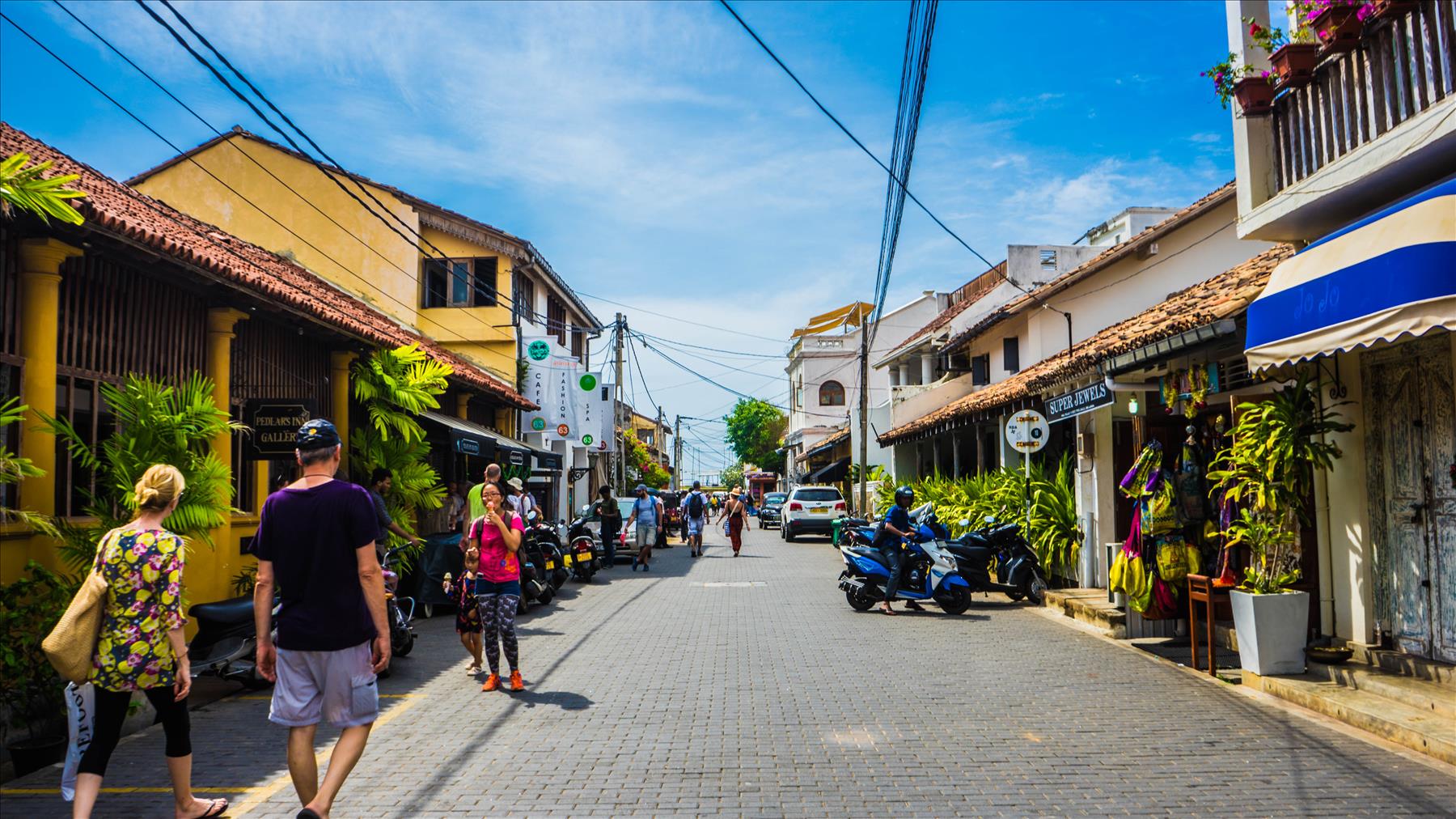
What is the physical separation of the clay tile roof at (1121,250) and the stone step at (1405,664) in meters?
10.9

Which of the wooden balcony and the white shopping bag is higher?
the wooden balcony

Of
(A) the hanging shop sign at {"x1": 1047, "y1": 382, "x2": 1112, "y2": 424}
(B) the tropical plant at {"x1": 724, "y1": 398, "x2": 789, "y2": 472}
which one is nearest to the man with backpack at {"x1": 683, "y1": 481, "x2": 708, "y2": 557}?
(A) the hanging shop sign at {"x1": 1047, "y1": 382, "x2": 1112, "y2": 424}

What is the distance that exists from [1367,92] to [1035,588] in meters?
8.80

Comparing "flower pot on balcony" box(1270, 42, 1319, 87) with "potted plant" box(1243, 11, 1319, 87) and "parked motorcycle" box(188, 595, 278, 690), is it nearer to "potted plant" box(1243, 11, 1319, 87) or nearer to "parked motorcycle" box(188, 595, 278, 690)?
"potted plant" box(1243, 11, 1319, 87)

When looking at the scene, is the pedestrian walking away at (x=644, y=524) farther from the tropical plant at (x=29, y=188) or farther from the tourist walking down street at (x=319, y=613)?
the tourist walking down street at (x=319, y=613)

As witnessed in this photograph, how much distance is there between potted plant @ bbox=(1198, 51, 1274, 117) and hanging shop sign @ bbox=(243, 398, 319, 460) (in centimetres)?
939

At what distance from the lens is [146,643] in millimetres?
4996

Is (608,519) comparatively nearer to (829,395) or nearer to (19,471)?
(19,471)

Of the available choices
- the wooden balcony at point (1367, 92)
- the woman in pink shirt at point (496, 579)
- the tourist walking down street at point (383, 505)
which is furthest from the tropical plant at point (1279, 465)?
the tourist walking down street at point (383, 505)

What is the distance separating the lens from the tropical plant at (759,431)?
265ft

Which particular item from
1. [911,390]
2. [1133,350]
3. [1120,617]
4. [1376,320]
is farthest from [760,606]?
[911,390]

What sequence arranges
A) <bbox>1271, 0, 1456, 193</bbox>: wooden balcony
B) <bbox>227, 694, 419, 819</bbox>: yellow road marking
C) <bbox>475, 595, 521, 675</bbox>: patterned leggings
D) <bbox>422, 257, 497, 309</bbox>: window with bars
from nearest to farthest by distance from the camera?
<bbox>227, 694, 419, 819</bbox>: yellow road marking
<bbox>1271, 0, 1456, 193</bbox>: wooden balcony
<bbox>475, 595, 521, 675</bbox>: patterned leggings
<bbox>422, 257, 497, 309</bbox>: window with bars

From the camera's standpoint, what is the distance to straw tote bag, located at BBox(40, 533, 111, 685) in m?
4.87

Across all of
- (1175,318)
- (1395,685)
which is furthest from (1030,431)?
(1395,685)
